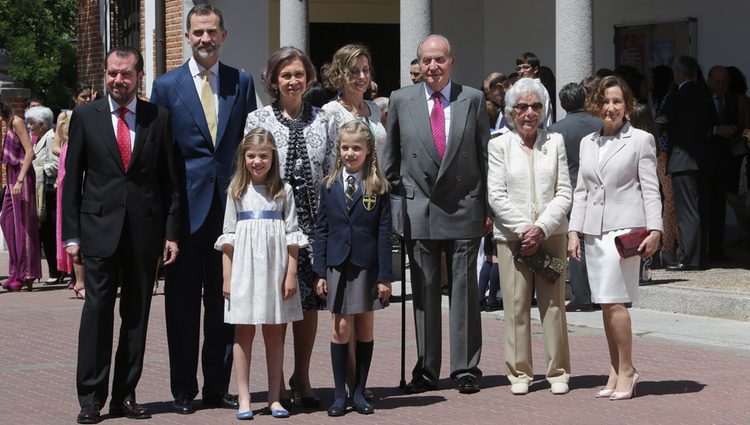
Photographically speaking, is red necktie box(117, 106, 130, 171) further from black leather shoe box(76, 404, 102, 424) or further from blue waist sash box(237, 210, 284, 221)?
black leather shoe box(76, 404, 102, 424)

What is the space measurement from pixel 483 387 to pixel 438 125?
158 cm

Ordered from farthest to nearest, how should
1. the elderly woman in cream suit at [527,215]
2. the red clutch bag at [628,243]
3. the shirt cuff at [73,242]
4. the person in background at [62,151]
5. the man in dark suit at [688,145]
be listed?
the person in background at [62,151]
the man in dark suit at [688,145]
the elderly woman in cream suit at [527,215]
the red clutch bag at [628,243]
the shirt cuff at [73,242]

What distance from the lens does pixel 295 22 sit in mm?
15547

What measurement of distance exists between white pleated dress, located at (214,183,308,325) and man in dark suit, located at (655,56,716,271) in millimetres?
6292

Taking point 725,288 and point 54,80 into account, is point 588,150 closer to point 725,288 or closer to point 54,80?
point 725,288

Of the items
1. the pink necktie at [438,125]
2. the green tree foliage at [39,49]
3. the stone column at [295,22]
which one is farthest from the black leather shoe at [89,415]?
the green tree foliage at [39,49]

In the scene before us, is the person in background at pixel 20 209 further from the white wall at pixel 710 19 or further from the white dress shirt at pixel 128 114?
the white dress shirt at pixel 128 114

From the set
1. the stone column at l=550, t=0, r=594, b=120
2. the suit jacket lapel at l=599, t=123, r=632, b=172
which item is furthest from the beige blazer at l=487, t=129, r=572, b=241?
the stone column at l=550, t=0, r=594, b=120

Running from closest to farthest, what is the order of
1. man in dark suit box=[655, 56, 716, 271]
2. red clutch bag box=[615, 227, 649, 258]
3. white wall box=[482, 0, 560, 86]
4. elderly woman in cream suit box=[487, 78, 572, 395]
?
red clutch bag box=[615, 227, 649, 258] → elderly woman in cream suit box=[487, 78, 572, 395] → man in dark suit box=[655, 56, 716, 271] → white wall box=[482, 0, 560, 86]

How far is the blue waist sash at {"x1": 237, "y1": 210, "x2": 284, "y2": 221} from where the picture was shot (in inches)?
293

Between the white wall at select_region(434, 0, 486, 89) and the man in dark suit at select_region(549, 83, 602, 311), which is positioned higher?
the white wall at select_region(434, 0, 486, 89)

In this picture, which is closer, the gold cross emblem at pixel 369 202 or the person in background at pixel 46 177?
the gold cross emblem at pixel 369 202

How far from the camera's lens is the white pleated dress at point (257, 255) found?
743 cm

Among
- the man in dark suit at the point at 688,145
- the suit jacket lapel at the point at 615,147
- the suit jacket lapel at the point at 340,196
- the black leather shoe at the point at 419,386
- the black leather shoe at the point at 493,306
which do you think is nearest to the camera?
the suit jacket lapel at the point at 340,196
